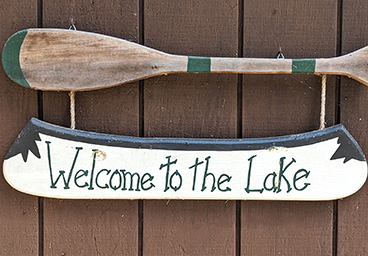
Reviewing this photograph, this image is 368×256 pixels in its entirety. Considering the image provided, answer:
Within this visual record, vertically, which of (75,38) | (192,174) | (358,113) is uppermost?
(75,38)

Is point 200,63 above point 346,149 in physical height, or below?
above

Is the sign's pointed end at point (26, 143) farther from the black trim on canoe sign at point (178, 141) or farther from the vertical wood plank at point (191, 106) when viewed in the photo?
the vertical wood plank at point (191, 106)

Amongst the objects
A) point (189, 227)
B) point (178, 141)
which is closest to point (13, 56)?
point (178, 141)

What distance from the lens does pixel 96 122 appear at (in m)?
0.61

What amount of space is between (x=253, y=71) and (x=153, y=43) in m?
0.18

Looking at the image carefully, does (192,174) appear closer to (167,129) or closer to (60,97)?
(167,129)

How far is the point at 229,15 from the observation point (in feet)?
2.00

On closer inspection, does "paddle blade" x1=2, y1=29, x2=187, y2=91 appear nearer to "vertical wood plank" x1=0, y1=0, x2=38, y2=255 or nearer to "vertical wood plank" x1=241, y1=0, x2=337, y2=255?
"vertical wood plank" x1=0, y1=0, x2=38, y2=255

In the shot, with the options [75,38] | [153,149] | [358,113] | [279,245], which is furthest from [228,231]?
[75,38]

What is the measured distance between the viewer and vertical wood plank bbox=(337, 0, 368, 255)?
2.00ft

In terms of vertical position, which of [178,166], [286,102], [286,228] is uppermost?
[286,102]

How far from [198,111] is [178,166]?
0.34 feet

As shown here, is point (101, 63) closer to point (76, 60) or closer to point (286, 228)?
point (76, 60)

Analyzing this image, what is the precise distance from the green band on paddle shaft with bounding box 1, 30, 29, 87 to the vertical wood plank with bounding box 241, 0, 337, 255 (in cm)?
37
